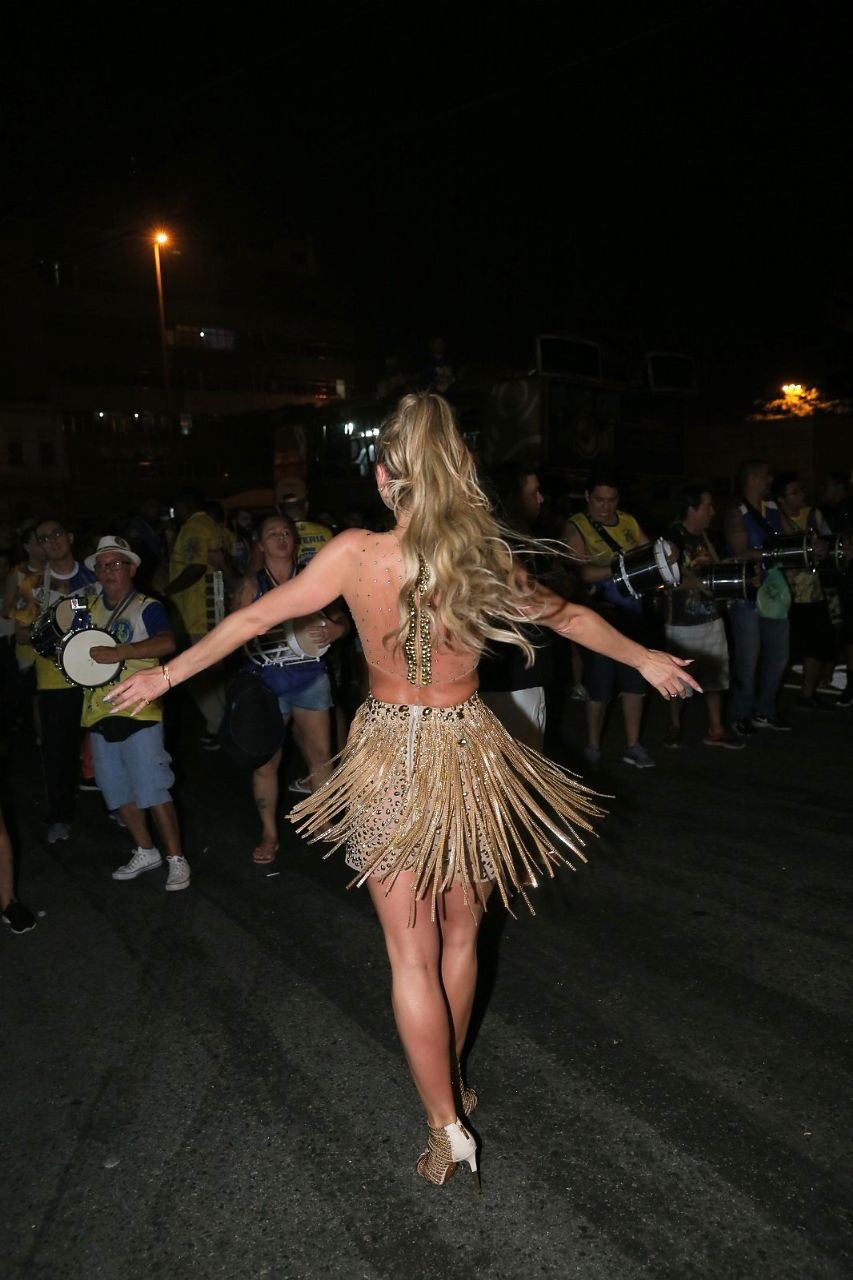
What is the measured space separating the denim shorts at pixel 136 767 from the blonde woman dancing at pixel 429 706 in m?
2.26

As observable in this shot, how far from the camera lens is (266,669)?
5004 millimetres

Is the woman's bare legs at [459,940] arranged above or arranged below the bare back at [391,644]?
below

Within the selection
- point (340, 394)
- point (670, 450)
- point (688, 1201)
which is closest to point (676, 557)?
point (688, 1201)

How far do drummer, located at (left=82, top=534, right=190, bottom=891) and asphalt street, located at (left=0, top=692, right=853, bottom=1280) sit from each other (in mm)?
428

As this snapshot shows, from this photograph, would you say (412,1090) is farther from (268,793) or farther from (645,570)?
(645,570)

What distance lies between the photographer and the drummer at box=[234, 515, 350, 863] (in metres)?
4.99

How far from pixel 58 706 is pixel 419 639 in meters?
4.03

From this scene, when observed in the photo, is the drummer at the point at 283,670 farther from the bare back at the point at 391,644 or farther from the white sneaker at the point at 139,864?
the bare back at the point at 391,644

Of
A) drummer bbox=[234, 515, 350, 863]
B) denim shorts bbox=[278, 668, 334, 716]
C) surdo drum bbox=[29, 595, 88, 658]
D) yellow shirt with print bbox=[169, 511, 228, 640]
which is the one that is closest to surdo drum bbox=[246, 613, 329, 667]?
drummer bbox=[234, 515, 350, 863]

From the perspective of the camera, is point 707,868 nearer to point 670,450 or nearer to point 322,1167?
point 322,1167

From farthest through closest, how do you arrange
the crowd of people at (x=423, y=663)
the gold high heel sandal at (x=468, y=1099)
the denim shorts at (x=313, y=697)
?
the denim shorts at (x=313, y=697) → the gold high heel sandal at (x=468, y=1099) → the crowd of people at (x=423, y=663)

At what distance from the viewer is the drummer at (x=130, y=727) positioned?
4.81m

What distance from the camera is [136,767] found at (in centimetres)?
485

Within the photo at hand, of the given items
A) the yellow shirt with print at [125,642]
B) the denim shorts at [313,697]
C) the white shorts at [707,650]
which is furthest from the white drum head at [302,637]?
the white shorts at [707,650]
